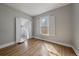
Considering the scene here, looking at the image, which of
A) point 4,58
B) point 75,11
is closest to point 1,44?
point 4,58

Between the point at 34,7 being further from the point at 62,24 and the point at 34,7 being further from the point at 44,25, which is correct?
the point at 62,24

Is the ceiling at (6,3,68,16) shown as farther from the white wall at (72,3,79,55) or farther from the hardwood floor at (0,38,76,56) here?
the hardwood floor at (0,38,76,56)

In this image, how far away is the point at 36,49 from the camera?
49.8 inches

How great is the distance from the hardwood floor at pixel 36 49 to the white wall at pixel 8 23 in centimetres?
15

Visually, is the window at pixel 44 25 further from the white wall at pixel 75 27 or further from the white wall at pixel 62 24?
the white wall at pixel 75 27

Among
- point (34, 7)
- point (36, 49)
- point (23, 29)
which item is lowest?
point (36, 49)

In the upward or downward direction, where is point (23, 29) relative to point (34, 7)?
downward

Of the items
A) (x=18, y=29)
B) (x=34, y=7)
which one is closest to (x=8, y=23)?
(x=18, y=29)

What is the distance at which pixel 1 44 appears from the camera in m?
1.20

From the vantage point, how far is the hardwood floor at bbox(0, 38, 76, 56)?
1198 millimetres

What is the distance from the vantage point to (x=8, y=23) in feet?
4.13

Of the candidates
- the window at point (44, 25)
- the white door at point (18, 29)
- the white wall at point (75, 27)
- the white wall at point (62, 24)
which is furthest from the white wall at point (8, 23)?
the white wall at point (75, 27)

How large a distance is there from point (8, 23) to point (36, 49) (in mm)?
617

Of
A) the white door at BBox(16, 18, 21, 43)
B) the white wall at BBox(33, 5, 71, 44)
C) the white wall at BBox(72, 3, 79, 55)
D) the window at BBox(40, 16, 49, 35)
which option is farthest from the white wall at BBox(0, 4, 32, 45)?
the white wall at BBox(72, 3, 79, 55)
